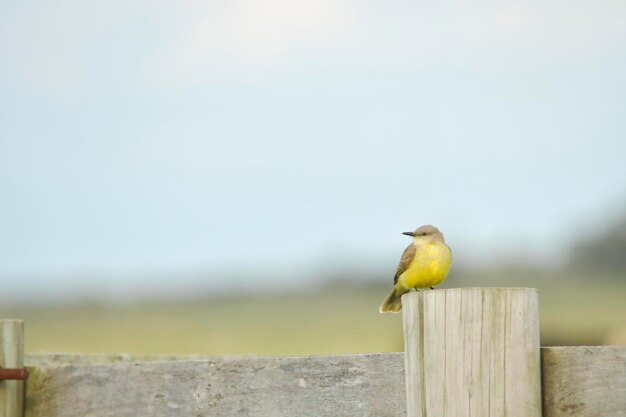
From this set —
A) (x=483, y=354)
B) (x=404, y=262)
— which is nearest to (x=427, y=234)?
(x=404, y=262)

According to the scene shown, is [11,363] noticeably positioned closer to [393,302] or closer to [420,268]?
[420,268]

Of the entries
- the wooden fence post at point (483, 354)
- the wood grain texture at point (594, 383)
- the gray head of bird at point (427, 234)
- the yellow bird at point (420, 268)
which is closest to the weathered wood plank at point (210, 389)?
the wooden fence post at point (483, 354)

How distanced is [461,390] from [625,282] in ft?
61.9

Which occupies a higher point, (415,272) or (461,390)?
(415,272)

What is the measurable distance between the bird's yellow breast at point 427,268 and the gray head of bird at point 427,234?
20cm

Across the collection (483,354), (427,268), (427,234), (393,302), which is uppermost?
(427,234)

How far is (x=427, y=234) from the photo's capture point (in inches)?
351

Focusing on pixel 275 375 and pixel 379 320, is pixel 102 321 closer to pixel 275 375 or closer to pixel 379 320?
pixel 379 320

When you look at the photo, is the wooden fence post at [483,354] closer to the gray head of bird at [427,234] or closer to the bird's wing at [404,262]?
the bird's wing at [404,262]

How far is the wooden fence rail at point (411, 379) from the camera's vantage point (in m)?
3.46

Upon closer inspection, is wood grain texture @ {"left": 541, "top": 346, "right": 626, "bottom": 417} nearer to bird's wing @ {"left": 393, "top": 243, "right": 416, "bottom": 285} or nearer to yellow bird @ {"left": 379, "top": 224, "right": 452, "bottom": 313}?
yellow bird @ {"left": 379, "top": 224, "right": 452, "bottom": 313}

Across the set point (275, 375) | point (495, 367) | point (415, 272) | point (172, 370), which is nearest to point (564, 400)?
point (495, 367)

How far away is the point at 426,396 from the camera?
3572 millimetres

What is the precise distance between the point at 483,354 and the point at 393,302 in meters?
5.22
